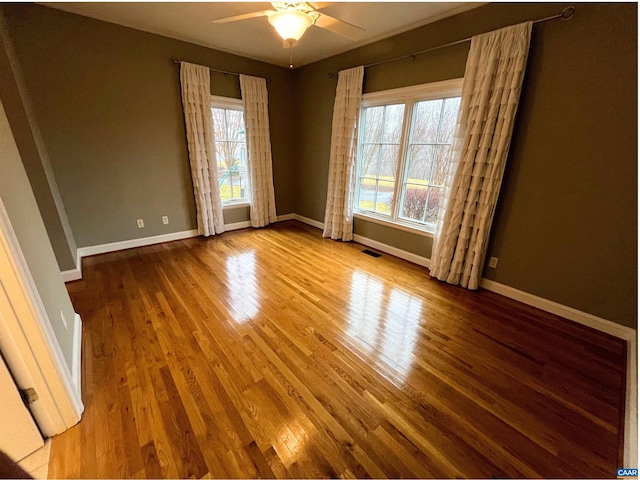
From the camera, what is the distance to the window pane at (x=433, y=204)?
2.93m

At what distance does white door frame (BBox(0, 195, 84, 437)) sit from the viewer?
1011 millimetres

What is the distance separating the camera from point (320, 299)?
7.84ft

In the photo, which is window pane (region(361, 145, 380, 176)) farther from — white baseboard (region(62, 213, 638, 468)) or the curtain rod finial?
the curtain rod finial

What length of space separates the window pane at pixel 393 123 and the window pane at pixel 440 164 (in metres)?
0.55

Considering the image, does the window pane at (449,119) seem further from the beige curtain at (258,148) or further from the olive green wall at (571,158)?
the beige curtain at (258,148)

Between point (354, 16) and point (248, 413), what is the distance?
340 cm

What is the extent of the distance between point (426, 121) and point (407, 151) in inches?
14.5

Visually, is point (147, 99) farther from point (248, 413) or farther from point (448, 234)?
point (448, 234)

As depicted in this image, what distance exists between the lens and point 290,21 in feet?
5.73

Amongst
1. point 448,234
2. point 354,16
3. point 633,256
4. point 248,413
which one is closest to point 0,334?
point 248,413

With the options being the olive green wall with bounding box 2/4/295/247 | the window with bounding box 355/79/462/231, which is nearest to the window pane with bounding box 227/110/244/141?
the olive green wall with bounding box 2/4/295/247

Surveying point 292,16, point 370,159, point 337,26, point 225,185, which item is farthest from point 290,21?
point 225,185

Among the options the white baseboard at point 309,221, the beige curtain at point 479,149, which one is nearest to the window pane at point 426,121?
the beige curtain at point 479,149

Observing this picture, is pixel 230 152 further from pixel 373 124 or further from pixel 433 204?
pixel 433 204
